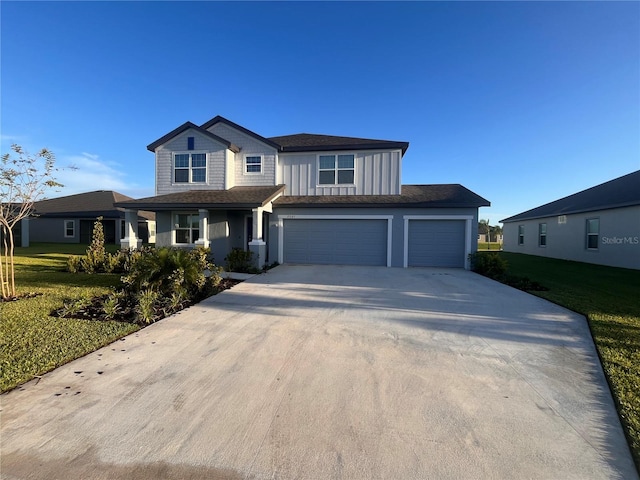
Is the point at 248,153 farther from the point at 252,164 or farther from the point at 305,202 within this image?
the point at 305,202

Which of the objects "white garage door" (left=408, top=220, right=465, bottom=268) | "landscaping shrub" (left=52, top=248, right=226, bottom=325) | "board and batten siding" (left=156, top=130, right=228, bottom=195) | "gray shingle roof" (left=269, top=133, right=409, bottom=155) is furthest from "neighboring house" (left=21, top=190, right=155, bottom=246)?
"white garage door" (left=408, top=220, right=465, bottom=268)

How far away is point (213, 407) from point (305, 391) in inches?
36.4

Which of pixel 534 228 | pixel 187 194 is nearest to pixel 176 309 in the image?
pixel 187 194

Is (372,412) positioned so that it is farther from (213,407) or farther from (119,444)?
(119,444)

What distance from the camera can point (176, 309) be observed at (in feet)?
19.9

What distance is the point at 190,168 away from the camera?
13891mm

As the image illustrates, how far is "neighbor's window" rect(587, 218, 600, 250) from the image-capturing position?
1530 centimetres

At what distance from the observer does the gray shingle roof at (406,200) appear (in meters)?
12.5

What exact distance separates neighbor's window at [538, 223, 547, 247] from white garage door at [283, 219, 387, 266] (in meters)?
14.5

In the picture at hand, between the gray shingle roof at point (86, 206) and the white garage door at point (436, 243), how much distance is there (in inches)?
900

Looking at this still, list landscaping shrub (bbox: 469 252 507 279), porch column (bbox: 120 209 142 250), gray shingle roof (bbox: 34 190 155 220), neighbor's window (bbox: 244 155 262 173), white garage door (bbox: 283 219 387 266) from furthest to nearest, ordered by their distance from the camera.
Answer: gray shingle roof (bbox: 34 190 155 220) → neighbor's window (bbox: 244 155 262 173) → white garage door (bbox: 283 219 387 266) → porch column (bbox: 120 209 142 250) → landscaping shrub (bbox: 469 252 507 279)

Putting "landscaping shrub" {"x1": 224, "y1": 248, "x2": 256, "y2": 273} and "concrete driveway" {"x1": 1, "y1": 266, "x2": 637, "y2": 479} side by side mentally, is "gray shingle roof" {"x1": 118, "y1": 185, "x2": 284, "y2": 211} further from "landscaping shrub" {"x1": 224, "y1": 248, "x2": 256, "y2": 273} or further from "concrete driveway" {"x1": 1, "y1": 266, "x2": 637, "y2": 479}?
"concrete driveway" {"x1": 1, "y1": 266, "x2": 637, "y2": 479}

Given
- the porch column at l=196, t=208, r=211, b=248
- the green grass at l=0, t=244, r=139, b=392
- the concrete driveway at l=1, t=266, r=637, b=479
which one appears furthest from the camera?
the porch column at l=196, t=208, r=211, b=248

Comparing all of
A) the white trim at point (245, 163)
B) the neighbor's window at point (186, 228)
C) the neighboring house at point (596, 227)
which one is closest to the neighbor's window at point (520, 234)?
the neighboring house at point (596, 227)
